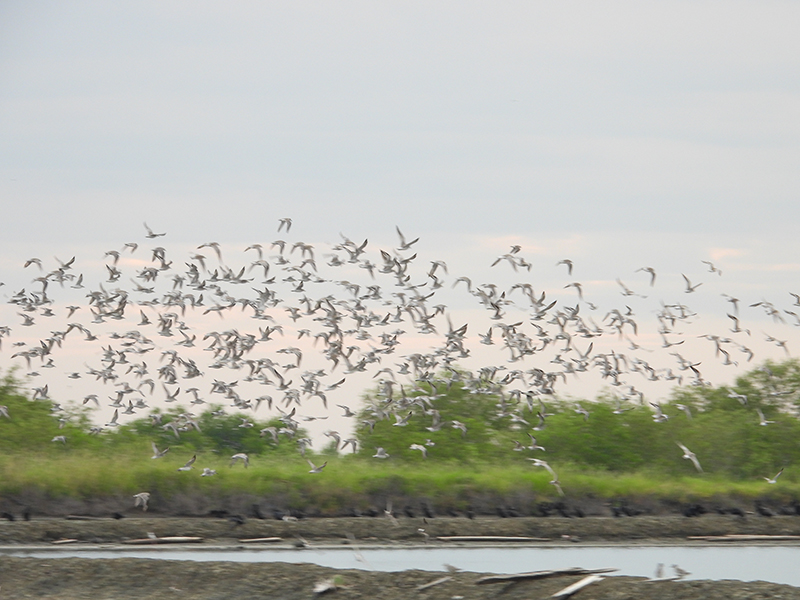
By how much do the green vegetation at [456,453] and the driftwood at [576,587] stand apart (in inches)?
675

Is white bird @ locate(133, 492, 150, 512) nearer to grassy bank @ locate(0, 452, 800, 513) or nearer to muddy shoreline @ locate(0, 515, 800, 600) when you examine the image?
grassy bank @ locate(0, 452, 800, 513)

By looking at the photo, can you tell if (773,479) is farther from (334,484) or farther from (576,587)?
(576,587)

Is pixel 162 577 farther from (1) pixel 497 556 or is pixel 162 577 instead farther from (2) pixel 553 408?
(2) pixel 553 408

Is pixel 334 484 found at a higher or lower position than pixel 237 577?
higher

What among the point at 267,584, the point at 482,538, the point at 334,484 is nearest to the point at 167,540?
the point at 334,484

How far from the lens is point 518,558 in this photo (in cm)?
2589

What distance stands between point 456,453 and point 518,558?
51.6 feet

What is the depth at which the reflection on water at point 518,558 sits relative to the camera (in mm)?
23953

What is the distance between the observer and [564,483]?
35406 millimetres

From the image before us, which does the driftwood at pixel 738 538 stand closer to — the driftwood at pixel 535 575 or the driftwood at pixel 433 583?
the driftwood at pixel 535 575

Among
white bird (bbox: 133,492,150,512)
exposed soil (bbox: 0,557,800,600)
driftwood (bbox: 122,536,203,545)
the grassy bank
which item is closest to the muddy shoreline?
exposed soil (bbox: 0,557,800,600)

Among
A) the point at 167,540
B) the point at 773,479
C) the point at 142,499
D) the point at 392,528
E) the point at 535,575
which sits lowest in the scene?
the point at 535,575

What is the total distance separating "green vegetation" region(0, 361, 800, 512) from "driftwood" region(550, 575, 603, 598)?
56.2ft

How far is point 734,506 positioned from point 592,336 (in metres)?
7.63
